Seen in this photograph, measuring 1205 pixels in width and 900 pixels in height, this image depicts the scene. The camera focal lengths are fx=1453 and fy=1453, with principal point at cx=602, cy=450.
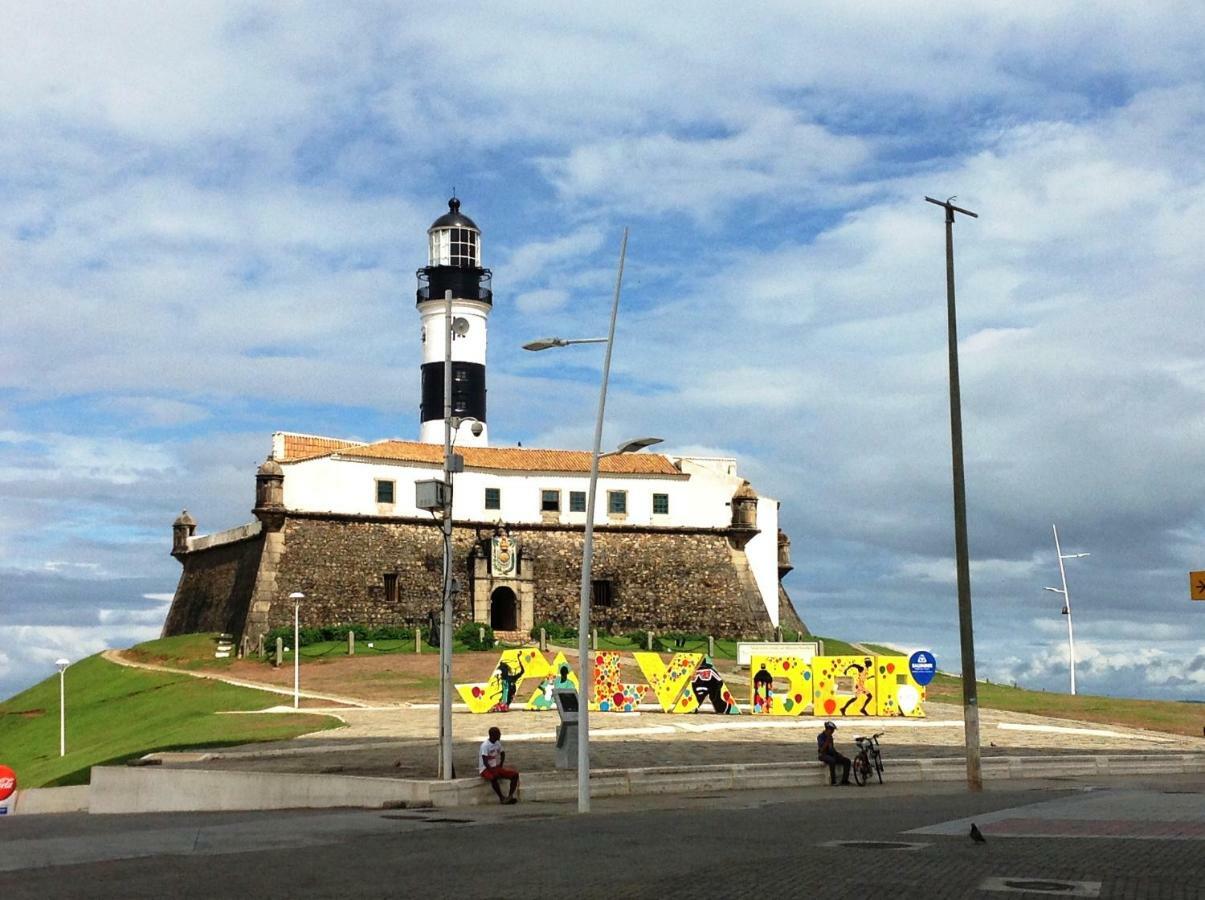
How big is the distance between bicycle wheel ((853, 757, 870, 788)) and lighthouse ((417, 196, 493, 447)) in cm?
5043

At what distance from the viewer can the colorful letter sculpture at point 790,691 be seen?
51.1 m

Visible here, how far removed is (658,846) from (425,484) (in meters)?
11.2

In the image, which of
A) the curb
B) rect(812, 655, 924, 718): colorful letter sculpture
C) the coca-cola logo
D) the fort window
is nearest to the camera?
the curb

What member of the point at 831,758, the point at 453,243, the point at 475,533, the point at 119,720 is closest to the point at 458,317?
the point at 453,243

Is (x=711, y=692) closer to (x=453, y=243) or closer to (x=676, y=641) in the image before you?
(x=676, y=641)

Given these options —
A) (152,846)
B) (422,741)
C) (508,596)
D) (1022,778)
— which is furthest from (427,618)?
(152,846)

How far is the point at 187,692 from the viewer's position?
192 ft

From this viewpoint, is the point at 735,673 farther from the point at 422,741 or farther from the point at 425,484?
the point at 425,484

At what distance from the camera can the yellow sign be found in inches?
821

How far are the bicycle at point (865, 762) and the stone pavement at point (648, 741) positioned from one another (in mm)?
3234

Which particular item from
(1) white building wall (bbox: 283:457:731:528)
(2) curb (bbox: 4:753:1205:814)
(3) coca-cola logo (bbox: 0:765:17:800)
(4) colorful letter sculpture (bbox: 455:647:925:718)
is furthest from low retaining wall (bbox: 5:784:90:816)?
(1) white building wall (bbox: 283:457:731:528)

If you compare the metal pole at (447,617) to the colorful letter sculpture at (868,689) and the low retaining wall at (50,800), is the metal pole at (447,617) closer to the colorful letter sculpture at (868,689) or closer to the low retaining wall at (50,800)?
the low retaining wall at (50,800)

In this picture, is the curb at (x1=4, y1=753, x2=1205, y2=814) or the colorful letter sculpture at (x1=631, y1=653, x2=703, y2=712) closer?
the curb at (x1=4, y1=753, x2=1205, y2=814)

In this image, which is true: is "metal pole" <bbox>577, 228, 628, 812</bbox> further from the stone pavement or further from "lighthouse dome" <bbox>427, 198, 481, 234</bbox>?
"lighthouse dome" <bbox>427, 198, 481, 234</bbox>
